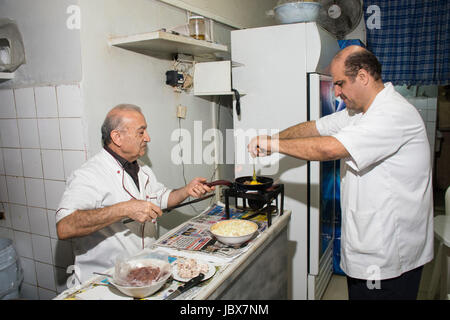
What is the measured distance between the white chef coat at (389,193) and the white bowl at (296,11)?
3.68ft

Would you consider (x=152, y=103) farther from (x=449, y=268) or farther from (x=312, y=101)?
(x=449, y=268)

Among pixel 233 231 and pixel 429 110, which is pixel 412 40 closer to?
pixel 429 110

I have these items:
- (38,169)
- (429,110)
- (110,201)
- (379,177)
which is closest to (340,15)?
(429,110)

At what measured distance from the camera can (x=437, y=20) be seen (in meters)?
3.74

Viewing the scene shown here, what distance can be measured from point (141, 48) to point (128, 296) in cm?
155

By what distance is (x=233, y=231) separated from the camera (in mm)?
1817

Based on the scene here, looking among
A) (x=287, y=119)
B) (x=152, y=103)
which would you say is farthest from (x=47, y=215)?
(x=287, y=119)

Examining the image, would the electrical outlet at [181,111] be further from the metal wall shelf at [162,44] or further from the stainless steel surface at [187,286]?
the stainless steel surface at [187,286]

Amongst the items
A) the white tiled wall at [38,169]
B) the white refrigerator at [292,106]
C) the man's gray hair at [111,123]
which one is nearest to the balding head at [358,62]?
the white refrigerator at [292,106]

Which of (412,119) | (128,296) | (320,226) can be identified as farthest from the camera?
(320,226)

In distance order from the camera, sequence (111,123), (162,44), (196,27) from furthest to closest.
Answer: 1. (196,27)
2. (162,44)
3. (111,123)

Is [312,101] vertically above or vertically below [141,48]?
below

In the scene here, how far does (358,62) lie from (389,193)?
0.68 meters

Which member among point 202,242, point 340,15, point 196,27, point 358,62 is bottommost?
point 202,242
